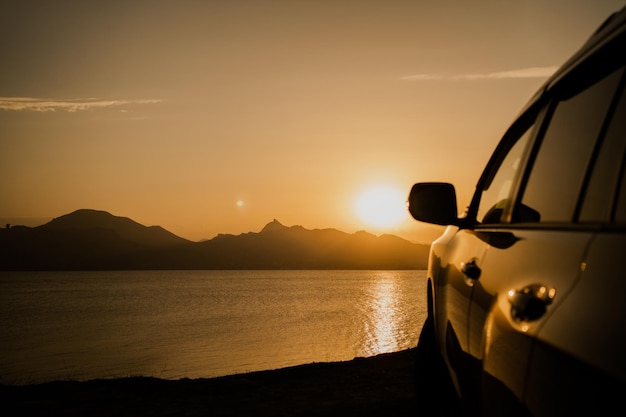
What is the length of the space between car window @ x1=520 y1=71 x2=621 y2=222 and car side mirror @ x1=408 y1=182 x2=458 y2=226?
4.15 feet

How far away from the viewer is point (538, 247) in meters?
1.67

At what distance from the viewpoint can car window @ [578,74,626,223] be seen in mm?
1332

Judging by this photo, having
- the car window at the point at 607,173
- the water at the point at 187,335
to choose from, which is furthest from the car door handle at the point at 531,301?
the water at the point at 187,335

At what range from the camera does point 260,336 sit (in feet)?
199

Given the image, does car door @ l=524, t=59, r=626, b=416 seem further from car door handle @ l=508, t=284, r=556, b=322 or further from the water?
the water

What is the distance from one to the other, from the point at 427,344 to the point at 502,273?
225cm

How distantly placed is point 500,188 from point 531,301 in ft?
5.59

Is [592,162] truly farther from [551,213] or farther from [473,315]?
[473,315]

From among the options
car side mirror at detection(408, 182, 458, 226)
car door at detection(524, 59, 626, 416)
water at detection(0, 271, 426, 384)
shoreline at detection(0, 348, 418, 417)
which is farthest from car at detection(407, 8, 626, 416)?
water at detection(0, 271, 426, 384)

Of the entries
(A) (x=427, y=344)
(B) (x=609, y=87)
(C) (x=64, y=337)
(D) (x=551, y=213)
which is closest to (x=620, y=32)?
(B) (x=609, y=87)

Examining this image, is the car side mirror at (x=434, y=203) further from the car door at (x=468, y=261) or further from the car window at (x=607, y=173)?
the car window at (x=607, y=173)

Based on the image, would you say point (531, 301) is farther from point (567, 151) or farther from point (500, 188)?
point (500, 188)

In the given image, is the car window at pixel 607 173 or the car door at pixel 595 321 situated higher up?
the car window at pixel 607 173

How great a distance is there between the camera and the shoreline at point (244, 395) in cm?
912
